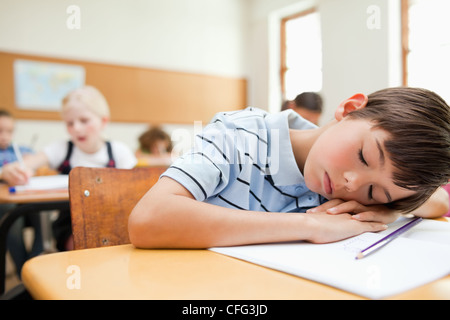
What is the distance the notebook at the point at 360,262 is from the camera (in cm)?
37

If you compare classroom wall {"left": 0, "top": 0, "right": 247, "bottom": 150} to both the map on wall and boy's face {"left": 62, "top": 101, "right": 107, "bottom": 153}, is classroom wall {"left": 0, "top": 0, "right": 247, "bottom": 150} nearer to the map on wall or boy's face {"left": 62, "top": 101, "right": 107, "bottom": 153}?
the map on wall

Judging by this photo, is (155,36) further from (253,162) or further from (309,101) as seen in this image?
(253,162)

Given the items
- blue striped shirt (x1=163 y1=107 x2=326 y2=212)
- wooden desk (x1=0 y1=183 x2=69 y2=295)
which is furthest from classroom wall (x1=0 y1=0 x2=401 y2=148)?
blue striped shirt (x1=163 y1=107 x2=326 y2=212)

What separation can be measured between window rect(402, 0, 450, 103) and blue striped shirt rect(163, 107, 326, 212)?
1.13 meters

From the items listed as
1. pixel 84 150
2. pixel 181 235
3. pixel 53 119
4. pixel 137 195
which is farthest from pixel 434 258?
pixel 53 119

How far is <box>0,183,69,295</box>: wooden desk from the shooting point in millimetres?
1082

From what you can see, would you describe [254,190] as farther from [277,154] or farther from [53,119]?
[53,119]

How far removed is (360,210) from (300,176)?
133mm

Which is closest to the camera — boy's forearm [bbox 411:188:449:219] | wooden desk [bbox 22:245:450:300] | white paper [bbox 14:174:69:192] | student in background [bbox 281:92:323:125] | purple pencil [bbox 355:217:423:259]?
wooden desk [bbox 22:245:450:300]

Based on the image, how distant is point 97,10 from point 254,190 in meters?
4.17

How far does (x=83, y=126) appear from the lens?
5.91ft

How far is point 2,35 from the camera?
3754 mm

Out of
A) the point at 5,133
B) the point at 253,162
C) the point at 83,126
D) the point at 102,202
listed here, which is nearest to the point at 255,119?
the point at 253,162

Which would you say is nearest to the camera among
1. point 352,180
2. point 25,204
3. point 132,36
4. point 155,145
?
point 352,180
